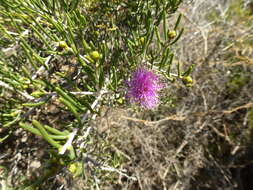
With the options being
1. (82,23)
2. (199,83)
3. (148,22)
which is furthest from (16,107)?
(199,83)

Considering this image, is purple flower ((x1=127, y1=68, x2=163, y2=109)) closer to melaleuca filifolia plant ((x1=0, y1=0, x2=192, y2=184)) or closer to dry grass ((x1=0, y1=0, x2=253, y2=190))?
melaleuca filifolia plant ((x1=0, y1=0, x2=192, y2=184))

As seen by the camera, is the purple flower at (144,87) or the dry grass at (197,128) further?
the dry grass at (197,128)

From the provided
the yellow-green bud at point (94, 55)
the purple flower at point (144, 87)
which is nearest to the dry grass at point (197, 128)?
the purple flower at point (144, 87)

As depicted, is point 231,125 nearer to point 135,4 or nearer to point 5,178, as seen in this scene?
point 135,4

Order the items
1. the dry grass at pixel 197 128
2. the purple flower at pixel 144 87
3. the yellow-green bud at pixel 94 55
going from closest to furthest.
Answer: the yellow-green bud at pixel 94 55 → the purple flower at pixel 144 87 → the dry grass at pixel 197 128

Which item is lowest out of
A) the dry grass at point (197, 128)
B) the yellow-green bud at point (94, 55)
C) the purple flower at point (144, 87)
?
the dry grass at point (197, 128)

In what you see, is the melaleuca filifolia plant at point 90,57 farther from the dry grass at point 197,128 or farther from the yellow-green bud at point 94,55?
the dry grass at point 197,128

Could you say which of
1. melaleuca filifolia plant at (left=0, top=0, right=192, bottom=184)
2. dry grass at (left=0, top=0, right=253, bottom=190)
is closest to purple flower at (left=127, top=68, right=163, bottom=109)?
melaleuca filifolia plant at (left=0, top=0, right=192, bottom=184)

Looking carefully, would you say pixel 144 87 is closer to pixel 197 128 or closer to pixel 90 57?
pixel 90 57
